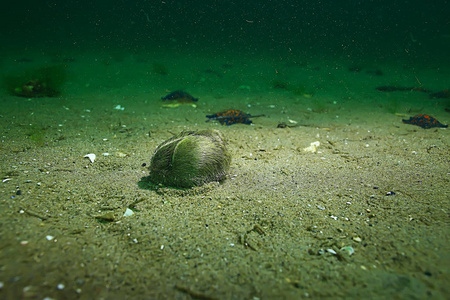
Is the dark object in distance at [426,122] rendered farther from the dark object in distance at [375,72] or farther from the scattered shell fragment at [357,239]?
the dark object in distance at [375,72]

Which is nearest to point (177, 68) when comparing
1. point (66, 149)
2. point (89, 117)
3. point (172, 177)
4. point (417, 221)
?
point (89, 117)

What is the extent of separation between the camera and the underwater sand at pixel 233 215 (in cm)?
167

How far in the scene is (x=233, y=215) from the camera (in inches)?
105

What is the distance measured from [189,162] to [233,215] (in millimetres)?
894

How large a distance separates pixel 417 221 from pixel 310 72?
15.3 metres

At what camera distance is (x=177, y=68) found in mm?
15664

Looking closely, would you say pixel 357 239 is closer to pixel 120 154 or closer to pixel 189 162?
pixel 189 162

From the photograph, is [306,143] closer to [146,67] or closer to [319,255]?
[319,255]

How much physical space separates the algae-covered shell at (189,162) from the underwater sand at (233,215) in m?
0.17

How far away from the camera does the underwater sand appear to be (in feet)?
5.46

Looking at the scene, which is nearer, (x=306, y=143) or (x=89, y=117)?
(x=306, y=143)

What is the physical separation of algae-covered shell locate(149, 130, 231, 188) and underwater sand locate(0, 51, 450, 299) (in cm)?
17

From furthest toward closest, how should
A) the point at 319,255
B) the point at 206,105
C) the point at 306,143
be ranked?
the point at 206,105 → the point at 306,143 → the point at 319,255

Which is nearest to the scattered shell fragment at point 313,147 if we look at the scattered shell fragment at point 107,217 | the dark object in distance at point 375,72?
the scattered shell fragment at point 107,217
